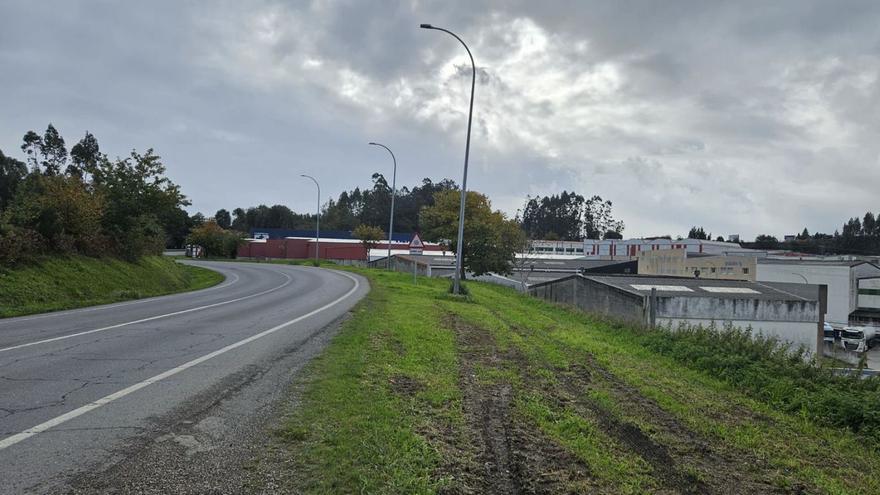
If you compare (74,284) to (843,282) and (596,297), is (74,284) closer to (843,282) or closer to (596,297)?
(596,297)

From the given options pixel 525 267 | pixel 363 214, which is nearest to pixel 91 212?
pixel 525 267

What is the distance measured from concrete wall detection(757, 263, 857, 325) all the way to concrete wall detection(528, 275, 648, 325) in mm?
37856

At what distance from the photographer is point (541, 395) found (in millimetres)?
7066

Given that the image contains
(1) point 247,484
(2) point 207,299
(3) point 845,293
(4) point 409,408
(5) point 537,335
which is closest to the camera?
(1) point 247,484

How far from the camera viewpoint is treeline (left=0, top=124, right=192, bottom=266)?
782 inches

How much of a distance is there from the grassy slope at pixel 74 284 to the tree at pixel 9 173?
5269 centimetres

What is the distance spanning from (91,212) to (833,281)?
68361 mm

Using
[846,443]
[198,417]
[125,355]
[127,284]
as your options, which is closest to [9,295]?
[127,284]

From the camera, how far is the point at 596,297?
29.5 meters

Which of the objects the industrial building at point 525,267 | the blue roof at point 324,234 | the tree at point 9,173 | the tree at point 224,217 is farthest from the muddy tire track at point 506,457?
the tree at point 224,217

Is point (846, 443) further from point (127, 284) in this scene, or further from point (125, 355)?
point (127, 284)

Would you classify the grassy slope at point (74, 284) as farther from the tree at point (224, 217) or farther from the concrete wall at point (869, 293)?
the tree at point (224, 217)

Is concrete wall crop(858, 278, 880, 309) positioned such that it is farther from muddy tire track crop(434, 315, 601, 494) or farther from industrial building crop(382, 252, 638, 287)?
muddy tire track crop(434, 315, 601, 494)

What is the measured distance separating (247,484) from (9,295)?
16678mm
